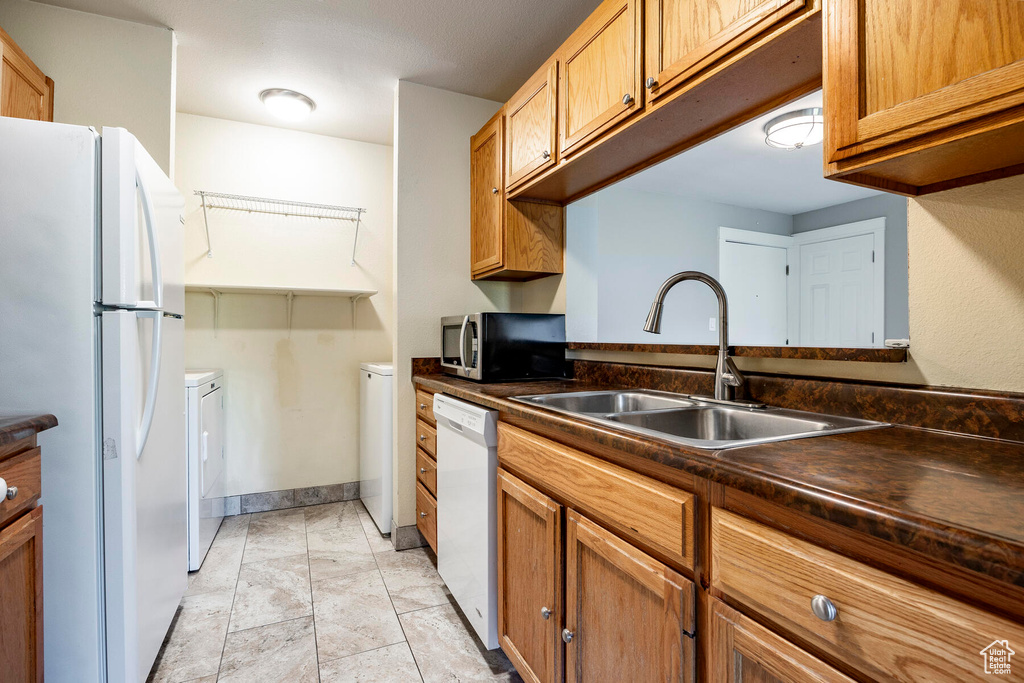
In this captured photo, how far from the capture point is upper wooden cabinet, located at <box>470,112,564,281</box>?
2.33 m

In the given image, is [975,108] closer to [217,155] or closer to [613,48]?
[613,48]

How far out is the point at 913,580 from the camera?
52 centimetres

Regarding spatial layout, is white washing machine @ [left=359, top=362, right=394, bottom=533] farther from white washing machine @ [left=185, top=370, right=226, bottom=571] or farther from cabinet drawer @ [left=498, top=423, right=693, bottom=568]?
cabinet drawer @ [left=498, top=423, right=693, bottom=568]

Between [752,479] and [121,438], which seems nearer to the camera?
[752,479]

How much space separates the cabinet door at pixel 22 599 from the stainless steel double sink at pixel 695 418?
120cm

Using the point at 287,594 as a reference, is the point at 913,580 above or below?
above

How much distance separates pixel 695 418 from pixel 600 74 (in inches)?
44.7

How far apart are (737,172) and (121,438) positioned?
79.2 inches

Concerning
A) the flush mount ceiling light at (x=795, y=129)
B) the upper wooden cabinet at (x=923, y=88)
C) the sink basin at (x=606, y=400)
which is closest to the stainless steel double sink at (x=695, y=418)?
the sink basin at (x=606, y=400)

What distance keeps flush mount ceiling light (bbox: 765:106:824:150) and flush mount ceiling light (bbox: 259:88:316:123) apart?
248 centimetres

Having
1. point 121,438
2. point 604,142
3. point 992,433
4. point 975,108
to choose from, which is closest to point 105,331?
point 121,438

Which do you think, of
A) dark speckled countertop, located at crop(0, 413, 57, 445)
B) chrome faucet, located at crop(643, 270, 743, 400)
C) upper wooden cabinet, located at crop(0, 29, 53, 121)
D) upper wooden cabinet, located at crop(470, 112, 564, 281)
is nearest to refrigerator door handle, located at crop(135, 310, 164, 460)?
dark speckled countertop, located at crop(0, 413, 57, 445)

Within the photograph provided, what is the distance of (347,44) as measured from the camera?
227 centimetres

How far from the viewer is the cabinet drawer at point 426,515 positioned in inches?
87.1
